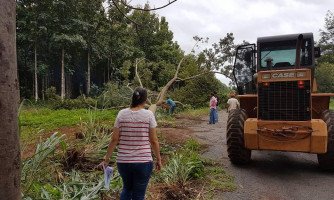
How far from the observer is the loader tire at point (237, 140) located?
27.2 feet

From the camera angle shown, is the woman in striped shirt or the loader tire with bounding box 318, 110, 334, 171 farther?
the loader tire with bounding box 318, 110, 334, 171

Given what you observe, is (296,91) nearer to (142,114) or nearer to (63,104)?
(142,114)

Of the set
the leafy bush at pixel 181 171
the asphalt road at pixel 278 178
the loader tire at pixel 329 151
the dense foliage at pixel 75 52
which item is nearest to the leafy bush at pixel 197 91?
the dense foliage at pixel 75 52

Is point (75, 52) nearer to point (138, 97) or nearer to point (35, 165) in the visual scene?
point (35, 165)

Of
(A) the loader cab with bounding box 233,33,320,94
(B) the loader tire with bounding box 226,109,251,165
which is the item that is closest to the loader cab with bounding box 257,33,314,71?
(A) the loader cab with bounding box 233,33,320,94

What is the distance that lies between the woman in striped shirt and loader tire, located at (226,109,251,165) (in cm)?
391

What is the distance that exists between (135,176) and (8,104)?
225 centimetres

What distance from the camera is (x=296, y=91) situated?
7.88 meters

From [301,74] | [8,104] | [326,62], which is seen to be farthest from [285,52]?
[326,62]

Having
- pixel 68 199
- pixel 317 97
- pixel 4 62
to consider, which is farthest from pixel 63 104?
pixel 4 62

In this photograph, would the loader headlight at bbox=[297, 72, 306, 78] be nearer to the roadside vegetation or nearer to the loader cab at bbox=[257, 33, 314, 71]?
the loader cab at bbox=[257, 33, 314, 71]

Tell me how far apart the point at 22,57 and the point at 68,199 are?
27922 millimetres

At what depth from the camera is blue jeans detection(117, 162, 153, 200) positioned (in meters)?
4.52

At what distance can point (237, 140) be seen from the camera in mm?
8289
